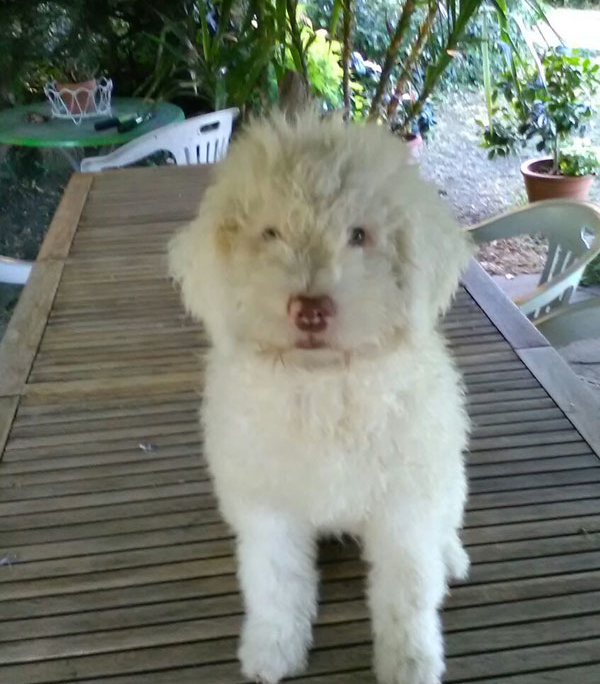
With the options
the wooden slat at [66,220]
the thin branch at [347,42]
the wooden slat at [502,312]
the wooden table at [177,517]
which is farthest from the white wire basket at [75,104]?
the wooden slat at [502,312]

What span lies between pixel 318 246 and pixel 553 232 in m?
1.38

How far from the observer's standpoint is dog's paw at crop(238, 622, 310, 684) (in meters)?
0.88

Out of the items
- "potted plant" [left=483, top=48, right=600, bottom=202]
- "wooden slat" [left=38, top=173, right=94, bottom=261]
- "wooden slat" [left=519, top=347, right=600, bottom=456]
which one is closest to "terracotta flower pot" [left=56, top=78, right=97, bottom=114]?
"wooden slat" [left=38, top=173, right=94, bottom=261]

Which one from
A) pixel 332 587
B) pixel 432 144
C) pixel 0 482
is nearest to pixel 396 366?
pixel 332 587

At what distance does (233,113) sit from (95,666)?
2.83 metres

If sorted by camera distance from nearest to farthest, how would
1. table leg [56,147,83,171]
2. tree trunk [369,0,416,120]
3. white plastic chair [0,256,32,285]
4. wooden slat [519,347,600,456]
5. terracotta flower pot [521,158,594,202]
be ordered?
wooden slat [519,347,600,456] < white plastic chair [0,256,32,285] < tree trunk [369,0,416,120] < table leg [56,147,83,171] < terracotta flower pot [521,158,594,202]

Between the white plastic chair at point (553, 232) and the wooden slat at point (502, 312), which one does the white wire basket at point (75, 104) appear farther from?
the wooden slat at point (502, 312)

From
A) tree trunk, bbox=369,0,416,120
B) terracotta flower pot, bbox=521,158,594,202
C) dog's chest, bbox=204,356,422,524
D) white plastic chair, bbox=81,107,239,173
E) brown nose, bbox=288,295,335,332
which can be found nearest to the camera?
brown nose, bbox=288,295,335,332

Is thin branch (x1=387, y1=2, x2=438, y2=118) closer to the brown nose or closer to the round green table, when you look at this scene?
the round green table

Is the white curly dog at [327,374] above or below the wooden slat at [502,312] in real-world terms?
above

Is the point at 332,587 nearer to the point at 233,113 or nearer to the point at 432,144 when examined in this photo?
the point at 233,113

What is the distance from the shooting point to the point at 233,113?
337cm

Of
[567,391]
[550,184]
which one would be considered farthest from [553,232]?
[550,184]

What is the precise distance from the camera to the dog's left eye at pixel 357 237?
2.97ft
